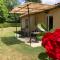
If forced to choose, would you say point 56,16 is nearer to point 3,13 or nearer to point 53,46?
point 53,46

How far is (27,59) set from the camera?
1090 centimetres

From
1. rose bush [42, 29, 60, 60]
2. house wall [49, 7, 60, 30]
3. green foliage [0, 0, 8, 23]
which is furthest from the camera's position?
green foliage [0, 0, 8, 23]

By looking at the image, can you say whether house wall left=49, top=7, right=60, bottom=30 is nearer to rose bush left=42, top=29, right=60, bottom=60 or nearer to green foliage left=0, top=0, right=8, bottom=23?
rose bush left=42, top=29, right=60, bottom=60

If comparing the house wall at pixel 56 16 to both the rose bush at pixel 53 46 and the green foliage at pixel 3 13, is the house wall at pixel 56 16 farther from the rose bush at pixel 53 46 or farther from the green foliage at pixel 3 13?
the green foliage at pixel 3 13

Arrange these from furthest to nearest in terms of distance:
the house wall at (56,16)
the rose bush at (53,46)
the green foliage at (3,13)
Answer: the green foliage at (3,13) < the house wall at (56,16) < the rose bush at (53,46)

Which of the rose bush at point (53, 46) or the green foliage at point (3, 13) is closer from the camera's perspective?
the rose bush at point (53, 46)

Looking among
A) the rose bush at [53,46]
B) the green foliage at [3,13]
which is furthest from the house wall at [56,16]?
the green foliage at [3,13]

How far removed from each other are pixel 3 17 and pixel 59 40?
157 ft

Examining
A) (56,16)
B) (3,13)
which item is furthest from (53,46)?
(3,13)

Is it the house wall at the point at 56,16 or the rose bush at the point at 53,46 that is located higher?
the rose bush at the point at 53,46

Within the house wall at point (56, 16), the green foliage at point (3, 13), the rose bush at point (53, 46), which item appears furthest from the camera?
the green foliage at point (3, 13)

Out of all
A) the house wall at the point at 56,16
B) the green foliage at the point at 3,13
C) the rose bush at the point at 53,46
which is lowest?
the green foliage at the point at 3,13

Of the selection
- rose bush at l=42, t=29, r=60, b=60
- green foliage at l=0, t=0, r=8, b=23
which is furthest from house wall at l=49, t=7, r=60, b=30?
green foliage at l=0, t=0, r=8, b=23

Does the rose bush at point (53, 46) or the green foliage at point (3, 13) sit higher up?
the rose bush at point (53, 46)
